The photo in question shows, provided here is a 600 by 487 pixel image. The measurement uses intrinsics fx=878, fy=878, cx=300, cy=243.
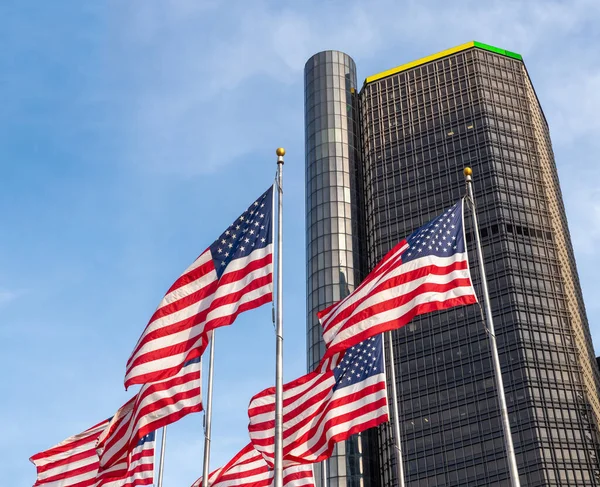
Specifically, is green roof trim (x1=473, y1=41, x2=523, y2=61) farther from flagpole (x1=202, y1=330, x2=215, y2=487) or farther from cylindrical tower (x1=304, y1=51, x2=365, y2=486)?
flagpole (x1=202, y1=330, x2=215, y2=487)

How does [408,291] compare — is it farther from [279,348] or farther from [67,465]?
[67,465]

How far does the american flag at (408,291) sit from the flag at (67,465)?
1610cm

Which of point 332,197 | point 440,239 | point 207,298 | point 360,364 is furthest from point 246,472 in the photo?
point 332,197

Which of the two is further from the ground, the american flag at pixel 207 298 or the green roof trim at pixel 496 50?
the green roof trim at pixel 496 50

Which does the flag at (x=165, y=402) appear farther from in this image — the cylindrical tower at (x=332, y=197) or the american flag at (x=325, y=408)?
the cylindrical tower at (x=332, y=197)

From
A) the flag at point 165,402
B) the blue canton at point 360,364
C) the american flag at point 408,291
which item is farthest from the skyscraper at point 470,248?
the flag at point 165,402

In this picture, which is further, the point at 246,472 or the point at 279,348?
the point at 246,472

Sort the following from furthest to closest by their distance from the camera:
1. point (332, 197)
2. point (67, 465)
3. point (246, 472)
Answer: point (332, 197), point (67, 465), point (246, 472)

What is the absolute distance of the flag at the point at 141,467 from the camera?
40562 mm

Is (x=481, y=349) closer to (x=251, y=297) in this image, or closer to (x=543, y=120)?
(x=543, y=120)

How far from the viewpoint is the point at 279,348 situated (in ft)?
94.5

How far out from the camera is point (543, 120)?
550 feet

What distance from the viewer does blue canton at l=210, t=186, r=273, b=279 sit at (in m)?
30.9

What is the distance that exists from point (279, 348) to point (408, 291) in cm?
538
